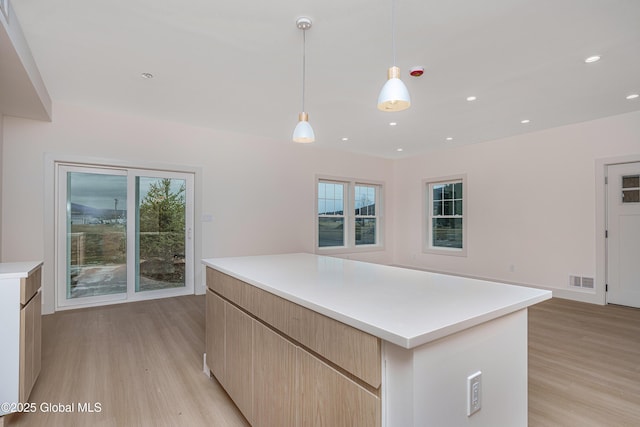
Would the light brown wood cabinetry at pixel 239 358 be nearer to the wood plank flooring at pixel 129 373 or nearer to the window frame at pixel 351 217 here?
the wood plank flooring at pixel 129 373

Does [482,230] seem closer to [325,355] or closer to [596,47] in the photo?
[596,47]

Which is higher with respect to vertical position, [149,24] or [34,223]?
[149,24]

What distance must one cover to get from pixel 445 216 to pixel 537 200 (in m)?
1.78

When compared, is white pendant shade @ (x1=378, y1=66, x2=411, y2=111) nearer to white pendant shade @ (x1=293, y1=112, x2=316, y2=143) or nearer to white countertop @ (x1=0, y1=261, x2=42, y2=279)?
white pendant shade @ (x1=293, y1=112, x2=316, y2=143)

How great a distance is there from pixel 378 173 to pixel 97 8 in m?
5.80

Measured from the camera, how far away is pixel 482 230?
18.8 feet

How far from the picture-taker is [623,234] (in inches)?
165

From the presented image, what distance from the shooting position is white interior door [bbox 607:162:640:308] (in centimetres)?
412

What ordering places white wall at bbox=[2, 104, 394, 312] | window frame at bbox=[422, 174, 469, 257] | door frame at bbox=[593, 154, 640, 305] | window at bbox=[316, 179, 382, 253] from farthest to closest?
window at bbox=[316, 179, 382, 253]
window frame at bbox=[422, 174, 469, 257]
door frame at bbox=[593, 154, 640, 305]
white wall at bbox=[2, 104, 394, 312]

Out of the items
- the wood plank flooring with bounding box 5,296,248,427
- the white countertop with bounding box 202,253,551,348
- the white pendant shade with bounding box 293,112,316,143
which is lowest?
the wood plank flooring with bounding box 5,296,248,427

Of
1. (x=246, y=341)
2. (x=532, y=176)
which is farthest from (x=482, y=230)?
(x=246, y=341)

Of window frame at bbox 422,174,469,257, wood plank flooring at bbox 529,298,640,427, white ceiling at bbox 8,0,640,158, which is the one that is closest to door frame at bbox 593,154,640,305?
wood plank flooring at bbox 529,298,640,427

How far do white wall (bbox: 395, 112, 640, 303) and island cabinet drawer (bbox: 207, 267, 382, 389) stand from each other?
16.1ft

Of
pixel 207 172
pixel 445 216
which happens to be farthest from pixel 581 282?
pixel 207 172
